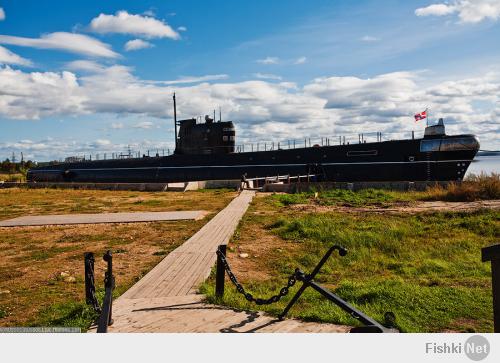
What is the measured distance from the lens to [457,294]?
6.52 meters

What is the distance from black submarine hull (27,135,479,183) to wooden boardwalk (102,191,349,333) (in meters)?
20.9

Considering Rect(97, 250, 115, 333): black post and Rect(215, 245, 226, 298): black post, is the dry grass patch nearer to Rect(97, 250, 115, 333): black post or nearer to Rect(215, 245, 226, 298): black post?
Rect(97, 250, 115, 333): black post

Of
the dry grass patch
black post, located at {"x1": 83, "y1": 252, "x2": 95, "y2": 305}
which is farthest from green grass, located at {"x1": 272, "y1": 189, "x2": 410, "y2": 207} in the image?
black post, located at {"x1": 83, "y1": 252, "x2": 95, "y2": 305}

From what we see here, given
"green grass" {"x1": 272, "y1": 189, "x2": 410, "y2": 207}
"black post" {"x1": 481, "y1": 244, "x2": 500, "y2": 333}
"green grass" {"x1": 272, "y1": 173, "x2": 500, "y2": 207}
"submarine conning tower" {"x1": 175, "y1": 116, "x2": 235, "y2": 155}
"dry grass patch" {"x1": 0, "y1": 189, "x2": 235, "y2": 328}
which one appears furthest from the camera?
"submarine conning tower" {"x1": 175, "y1": 116, "x2": 235, "y2": 155}

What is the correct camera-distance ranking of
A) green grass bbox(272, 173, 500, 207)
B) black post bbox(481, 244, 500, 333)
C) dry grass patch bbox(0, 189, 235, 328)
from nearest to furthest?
black post bbox(481, 244, 500, 333)
dry grass patch bbox(0, 189, 235, 328)
green grass bbox(272, 173, 500, 207)

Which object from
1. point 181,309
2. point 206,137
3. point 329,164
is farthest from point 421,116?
point 181,309

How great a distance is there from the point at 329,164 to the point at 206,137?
11654 millimetres

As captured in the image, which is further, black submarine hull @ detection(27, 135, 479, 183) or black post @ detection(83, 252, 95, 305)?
black submarine hull @ detection(27, 135, 479, 183)

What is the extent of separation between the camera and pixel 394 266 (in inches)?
368

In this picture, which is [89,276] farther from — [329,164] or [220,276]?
[329,164]

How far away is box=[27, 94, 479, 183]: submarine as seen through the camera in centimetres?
2611

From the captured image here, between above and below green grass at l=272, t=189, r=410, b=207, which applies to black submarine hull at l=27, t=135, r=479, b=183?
above

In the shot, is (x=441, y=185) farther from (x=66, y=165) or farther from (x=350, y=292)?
(x=66, y=165)

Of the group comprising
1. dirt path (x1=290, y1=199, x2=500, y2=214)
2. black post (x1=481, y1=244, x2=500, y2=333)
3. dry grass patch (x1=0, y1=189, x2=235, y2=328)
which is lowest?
dry grass patch (x1=0, y1=189, x2=235, y2=328)
